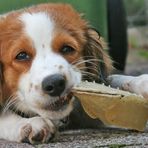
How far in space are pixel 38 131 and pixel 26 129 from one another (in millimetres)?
89

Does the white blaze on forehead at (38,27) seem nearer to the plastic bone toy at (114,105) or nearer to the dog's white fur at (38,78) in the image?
the dog's white fur at (38,78)

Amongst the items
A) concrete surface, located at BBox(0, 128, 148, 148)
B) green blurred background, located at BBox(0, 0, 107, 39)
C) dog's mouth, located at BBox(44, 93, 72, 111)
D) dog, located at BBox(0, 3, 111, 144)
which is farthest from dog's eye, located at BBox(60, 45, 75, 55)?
green blurred background, located at BBox(0, 0, 107, 39)

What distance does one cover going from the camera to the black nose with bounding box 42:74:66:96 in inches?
118

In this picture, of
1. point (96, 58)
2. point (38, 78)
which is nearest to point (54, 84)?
point (38, 78)

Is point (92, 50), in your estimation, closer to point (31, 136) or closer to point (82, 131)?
point (82, 131)

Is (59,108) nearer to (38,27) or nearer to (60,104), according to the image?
(60,104)

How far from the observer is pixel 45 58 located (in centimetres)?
323

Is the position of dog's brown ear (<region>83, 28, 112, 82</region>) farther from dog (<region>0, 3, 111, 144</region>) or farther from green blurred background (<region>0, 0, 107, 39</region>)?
green blurred background (<region>0, 0, 107, 39</region>)

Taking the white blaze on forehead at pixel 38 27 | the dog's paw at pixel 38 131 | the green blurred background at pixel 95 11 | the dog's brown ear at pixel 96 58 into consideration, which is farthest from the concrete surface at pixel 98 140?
the green blurred background at pixel 95 11

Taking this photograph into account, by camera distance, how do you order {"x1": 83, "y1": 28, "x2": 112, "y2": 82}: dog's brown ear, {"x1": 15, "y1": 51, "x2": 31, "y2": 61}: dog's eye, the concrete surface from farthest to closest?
{"x1": 83, "y1": 28, "x2": 112, "y2": 82}: dog's brown ear
{"x1": 15, "y1": 51, "x2": 31, "y2": 61}: dog's eye
the concrete surface

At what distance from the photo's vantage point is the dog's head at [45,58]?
3111mm

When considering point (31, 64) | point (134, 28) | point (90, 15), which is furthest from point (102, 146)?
point (134, 28)

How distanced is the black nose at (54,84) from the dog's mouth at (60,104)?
0.07m

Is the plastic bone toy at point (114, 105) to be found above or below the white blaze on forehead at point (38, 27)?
below
